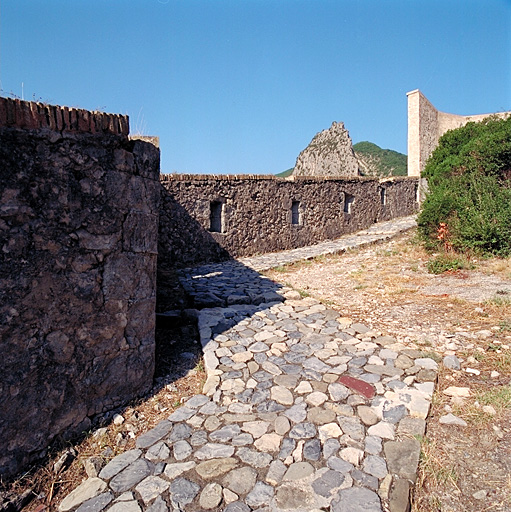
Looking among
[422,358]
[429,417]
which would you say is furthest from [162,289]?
[429,417]

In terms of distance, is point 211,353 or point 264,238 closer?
point 211,353

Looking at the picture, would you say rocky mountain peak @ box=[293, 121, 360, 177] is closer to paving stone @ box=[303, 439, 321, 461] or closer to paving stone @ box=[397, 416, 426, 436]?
paving stone @ box=[397, 416, 426, 436]

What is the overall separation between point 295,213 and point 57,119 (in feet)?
34.0

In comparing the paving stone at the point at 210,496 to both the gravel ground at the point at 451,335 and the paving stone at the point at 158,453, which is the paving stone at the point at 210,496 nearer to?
the paving stone at the point at 158,453

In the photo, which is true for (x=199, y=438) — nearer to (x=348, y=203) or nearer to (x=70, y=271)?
(x=70, y=271)

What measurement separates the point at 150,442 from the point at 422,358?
282 cm

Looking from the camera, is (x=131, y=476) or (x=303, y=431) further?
(x=303, y=431)

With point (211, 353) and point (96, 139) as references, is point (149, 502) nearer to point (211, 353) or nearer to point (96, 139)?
point (211, 353)

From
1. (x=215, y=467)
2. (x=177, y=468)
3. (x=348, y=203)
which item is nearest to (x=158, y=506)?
(x=177, y=468)

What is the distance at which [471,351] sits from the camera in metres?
4.16

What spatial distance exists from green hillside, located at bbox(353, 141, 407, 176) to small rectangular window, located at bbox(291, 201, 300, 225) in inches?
640

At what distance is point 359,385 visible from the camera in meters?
3.60

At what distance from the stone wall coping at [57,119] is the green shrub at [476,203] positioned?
799cm

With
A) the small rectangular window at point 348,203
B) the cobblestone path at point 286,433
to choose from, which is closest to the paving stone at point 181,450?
the cobblestone path at point 286,433
